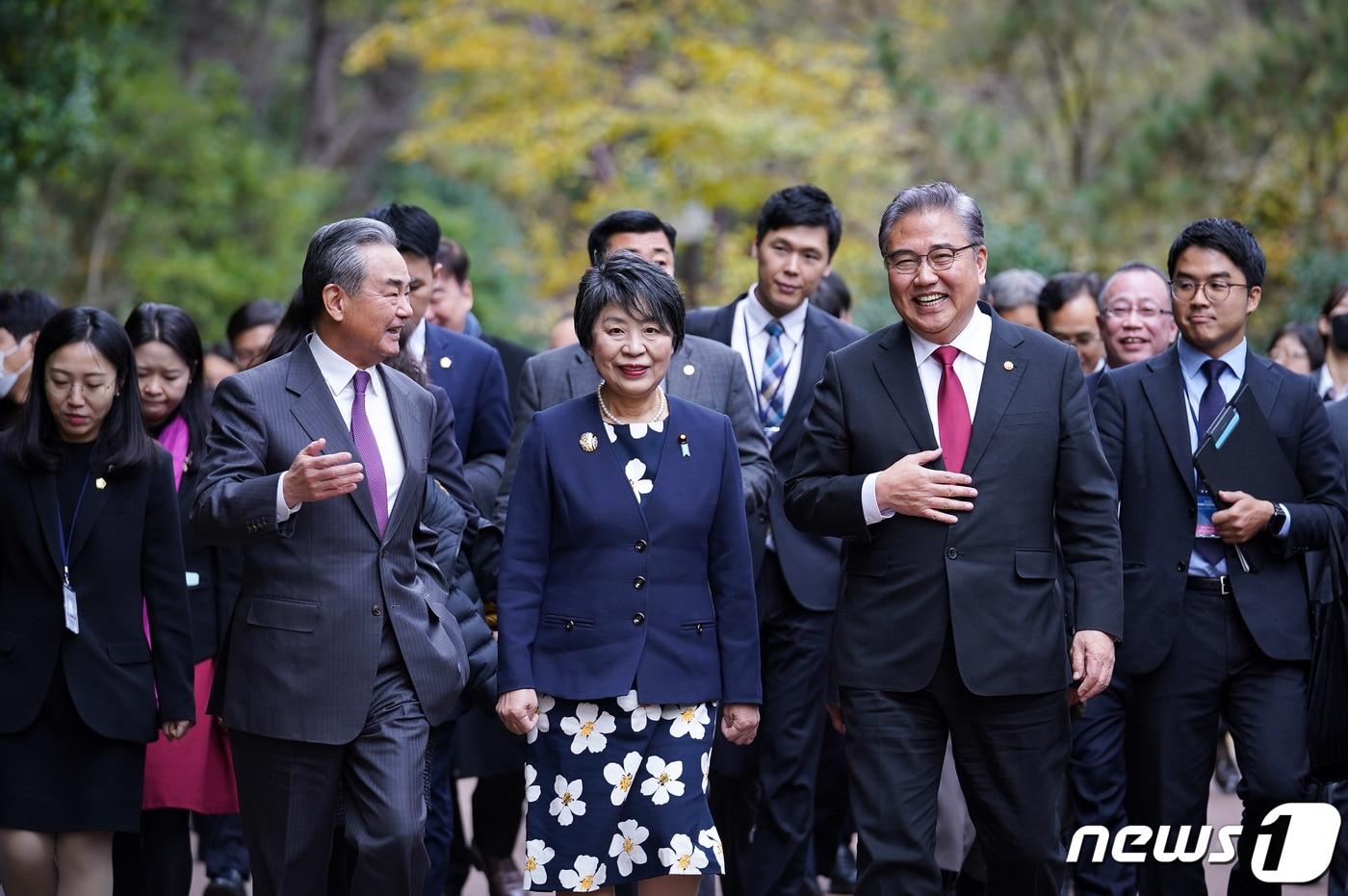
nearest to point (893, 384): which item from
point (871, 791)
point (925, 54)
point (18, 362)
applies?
point (871, 791)

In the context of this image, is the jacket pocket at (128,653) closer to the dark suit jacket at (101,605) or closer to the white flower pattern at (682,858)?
the dark suit jacket at (101,605)

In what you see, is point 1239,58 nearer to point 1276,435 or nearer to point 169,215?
point 1276,435

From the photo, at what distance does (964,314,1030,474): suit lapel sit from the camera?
510 cm

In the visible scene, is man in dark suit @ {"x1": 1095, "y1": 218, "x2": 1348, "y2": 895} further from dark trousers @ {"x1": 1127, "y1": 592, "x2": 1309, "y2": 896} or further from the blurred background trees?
the blurred background trees

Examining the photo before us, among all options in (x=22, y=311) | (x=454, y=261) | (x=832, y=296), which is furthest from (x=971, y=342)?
(x=22, y=311)

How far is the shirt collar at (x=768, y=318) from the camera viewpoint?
7.07 metres

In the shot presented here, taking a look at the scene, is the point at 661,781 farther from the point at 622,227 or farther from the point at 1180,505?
the point at 622,227

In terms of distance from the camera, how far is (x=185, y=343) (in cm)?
685

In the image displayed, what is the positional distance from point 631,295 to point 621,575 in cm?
87

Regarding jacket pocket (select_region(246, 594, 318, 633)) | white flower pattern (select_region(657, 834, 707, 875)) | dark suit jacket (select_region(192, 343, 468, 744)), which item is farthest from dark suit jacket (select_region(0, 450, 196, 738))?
white flower pattern (select_region(657, 834, 707, 875))

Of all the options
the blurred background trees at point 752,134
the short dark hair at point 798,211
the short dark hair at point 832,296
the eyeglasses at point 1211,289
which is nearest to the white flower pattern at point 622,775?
the eyeglasses at point 1211,289

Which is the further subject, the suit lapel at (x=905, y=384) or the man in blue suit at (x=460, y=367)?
the man in blue suit at (x=460, y=367)

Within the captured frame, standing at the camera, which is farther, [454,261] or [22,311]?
[454,261]

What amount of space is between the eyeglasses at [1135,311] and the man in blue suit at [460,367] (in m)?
2.66
